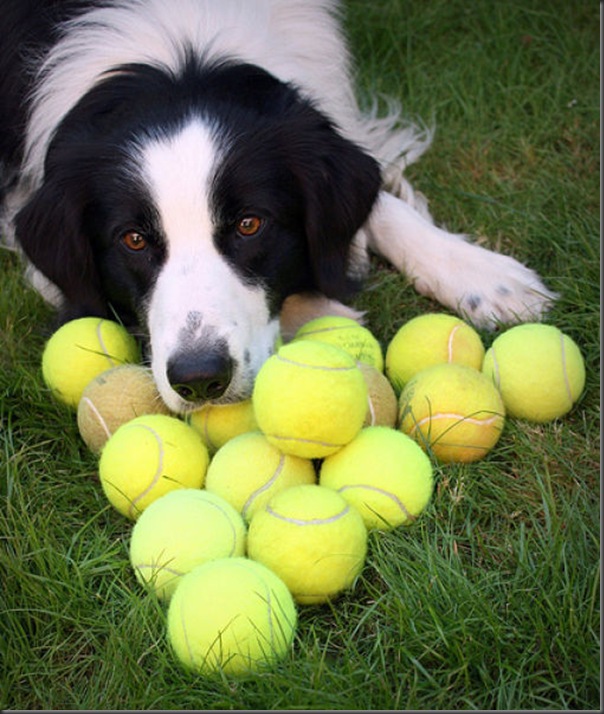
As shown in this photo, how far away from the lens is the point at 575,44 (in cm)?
468

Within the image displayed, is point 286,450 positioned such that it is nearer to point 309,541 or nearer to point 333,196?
point 309,541

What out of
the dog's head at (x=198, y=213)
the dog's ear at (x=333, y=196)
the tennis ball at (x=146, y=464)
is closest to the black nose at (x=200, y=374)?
the dog's head at (x=198, y=213)

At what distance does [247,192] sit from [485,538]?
46.2 inches

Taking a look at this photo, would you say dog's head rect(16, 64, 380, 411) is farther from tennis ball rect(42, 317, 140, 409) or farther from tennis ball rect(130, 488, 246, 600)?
tennis ball rect(130, 488, 246, 600)

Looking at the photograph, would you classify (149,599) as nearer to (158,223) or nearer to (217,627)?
(217,627)

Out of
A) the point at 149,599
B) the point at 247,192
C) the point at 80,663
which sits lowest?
the point at 80,663

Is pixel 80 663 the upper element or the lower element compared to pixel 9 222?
upper

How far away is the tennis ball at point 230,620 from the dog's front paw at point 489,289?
1556 mm

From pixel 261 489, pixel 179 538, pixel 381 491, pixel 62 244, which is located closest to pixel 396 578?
pixel 381 491

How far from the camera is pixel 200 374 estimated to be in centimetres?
252

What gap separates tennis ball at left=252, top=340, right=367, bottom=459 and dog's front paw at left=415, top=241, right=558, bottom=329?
1.08m

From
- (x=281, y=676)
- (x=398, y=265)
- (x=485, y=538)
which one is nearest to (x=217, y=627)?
(x=281, y=676)

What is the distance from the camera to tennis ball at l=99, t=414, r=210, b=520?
7.89ft

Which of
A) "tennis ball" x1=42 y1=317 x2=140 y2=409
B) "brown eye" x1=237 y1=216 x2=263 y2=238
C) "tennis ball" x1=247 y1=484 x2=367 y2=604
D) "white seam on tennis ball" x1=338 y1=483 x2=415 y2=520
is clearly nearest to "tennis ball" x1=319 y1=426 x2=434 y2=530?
"white seam on tennis ball" x1=338 y1=483 x2=415 y2=520
